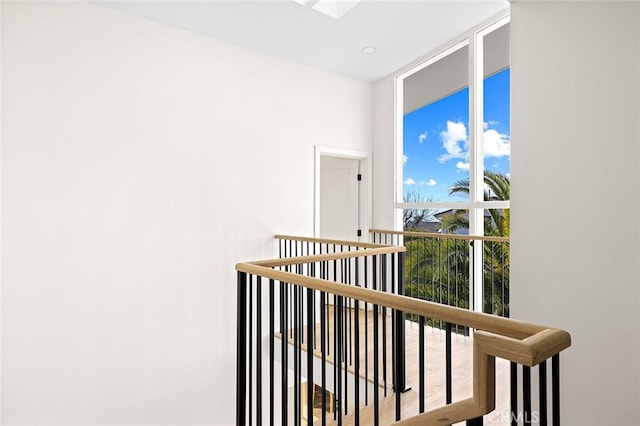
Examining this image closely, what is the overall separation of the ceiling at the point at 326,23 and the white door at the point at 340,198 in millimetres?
1431

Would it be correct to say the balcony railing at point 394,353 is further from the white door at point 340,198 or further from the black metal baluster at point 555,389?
the white door at point 340,198

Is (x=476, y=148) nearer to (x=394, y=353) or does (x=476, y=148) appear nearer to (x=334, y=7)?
(x=334, y=7)

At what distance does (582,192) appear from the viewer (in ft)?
5.73

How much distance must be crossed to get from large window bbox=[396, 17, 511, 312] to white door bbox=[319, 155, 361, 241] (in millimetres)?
615

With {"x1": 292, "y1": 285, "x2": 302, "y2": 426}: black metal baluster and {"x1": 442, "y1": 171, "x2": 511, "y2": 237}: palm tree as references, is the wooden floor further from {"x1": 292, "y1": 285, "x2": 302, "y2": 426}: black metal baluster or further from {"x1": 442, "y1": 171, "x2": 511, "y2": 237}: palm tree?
{"x1": 442, "y1": 171, "x2": 511, "y2": 237}: palm tree

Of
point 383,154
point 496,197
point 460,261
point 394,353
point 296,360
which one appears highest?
point 383,154

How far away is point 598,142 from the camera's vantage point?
169 centimetres

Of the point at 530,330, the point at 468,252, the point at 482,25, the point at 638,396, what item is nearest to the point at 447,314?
the point at 530,330

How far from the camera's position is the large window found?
11.8ft

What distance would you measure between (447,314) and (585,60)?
154 cm

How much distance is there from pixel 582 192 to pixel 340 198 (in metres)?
3.44

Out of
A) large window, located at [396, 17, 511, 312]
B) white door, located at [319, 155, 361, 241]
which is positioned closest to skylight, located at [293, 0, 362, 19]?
large window, located at [396, 17, 511, 312]

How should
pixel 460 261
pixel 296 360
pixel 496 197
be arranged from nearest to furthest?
1. pixel 296 360
2. pixel 496 197
3. pixel 460 261

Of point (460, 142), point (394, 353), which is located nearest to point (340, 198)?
point (460, 142)
